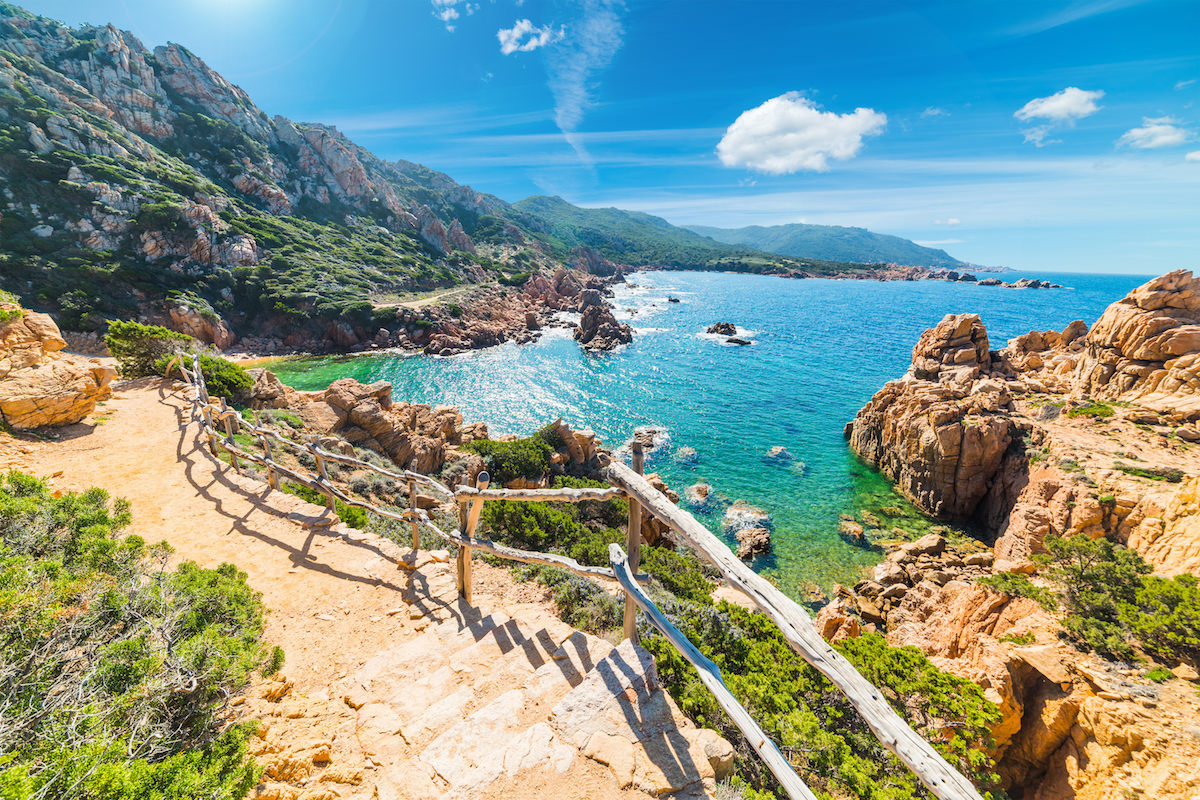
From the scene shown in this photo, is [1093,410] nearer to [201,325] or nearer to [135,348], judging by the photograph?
[135,348]

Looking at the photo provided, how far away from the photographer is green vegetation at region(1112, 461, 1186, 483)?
13.8 metres

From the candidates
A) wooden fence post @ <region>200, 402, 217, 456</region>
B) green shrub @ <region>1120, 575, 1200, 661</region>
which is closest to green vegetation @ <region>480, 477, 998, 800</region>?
green shrub @ <region>1120, 575, 1200, 661</region>

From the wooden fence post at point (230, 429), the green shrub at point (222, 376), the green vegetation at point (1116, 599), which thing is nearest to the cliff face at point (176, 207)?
the green shrub at point (222, 376)

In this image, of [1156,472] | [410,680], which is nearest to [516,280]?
[1156,472]

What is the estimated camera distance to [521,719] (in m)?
4.42

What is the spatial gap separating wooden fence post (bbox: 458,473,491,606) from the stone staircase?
0.86 m

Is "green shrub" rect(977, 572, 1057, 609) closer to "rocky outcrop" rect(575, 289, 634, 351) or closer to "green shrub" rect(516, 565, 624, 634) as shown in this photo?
"green shrub" rect(516, 565, 624, 634)

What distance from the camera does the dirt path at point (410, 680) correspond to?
12.8 feet

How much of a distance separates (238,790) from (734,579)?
453cm

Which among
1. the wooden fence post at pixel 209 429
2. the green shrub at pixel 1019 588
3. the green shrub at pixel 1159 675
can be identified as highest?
the wooden fence post at pixel 209 429

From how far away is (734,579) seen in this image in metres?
4.34

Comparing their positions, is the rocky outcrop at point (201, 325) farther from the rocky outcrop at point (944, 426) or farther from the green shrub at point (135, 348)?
the rocky outcrop at point (944, 426)

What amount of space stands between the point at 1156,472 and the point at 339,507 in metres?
25.2

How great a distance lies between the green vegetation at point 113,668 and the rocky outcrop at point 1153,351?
30.2m
